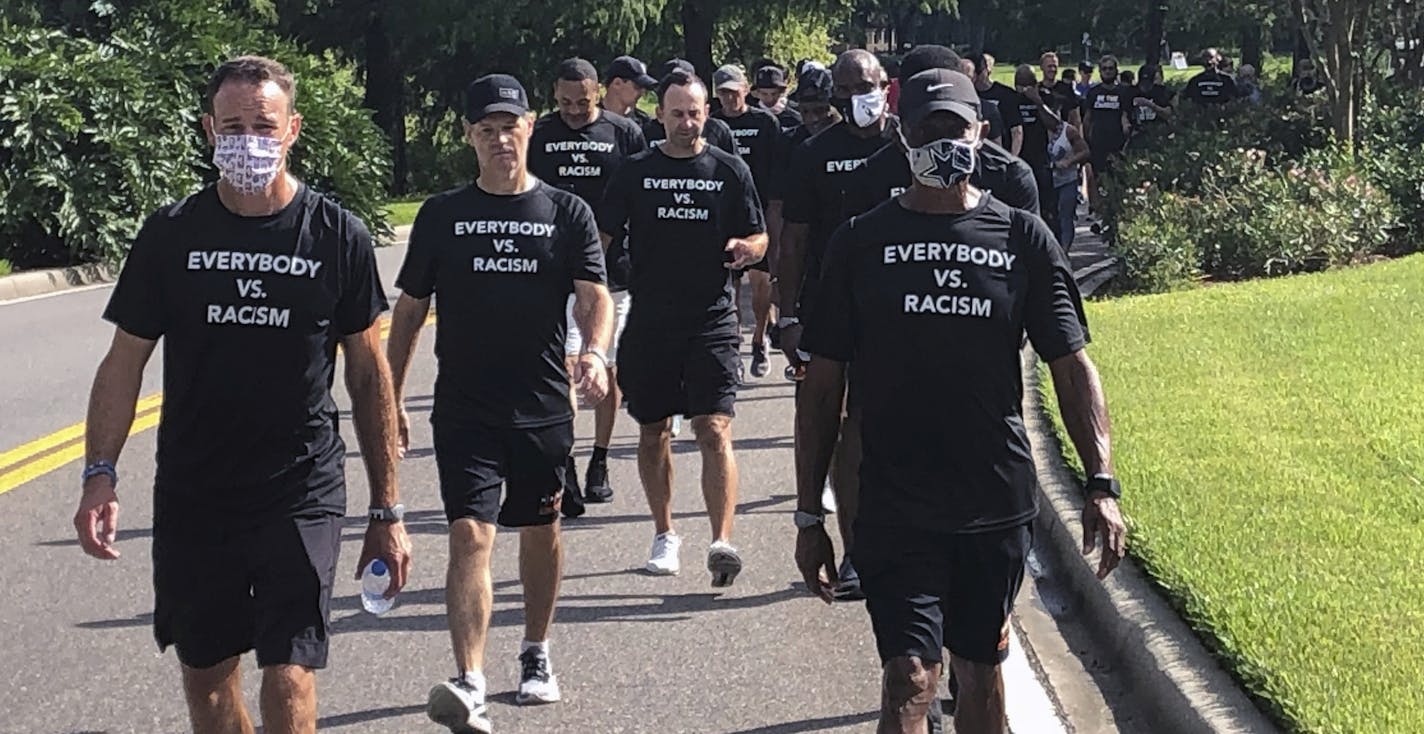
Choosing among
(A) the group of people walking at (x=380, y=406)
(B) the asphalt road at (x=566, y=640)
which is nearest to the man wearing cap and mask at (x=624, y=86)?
(B) the asphalt road at (x=566, y=640)

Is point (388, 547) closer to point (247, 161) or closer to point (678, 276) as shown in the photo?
point (247, 161)

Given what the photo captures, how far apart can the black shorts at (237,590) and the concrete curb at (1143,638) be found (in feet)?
8.50

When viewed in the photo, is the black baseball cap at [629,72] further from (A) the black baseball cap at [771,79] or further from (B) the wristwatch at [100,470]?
(B) the wristwatch at [100,470]

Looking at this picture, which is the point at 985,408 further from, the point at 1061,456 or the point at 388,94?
the point at 388,94

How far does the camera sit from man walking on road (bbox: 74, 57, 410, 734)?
4.82m

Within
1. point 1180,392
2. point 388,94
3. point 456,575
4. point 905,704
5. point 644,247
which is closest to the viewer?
point 905,704

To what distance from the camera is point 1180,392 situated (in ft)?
36.5

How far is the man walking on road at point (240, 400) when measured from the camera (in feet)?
15.8

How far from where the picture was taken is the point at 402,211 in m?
30.4

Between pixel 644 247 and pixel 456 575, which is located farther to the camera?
pixel 644 247

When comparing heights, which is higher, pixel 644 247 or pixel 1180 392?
pixel 644 247

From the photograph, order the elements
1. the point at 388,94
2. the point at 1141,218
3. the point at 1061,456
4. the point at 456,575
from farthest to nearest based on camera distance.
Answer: the point at 388,94 → the point at 1141,218 → the point at 1061,456 → the point at 456,575

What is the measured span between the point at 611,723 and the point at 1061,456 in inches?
156

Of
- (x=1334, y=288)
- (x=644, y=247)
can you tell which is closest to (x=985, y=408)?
(x=644, y=247)
